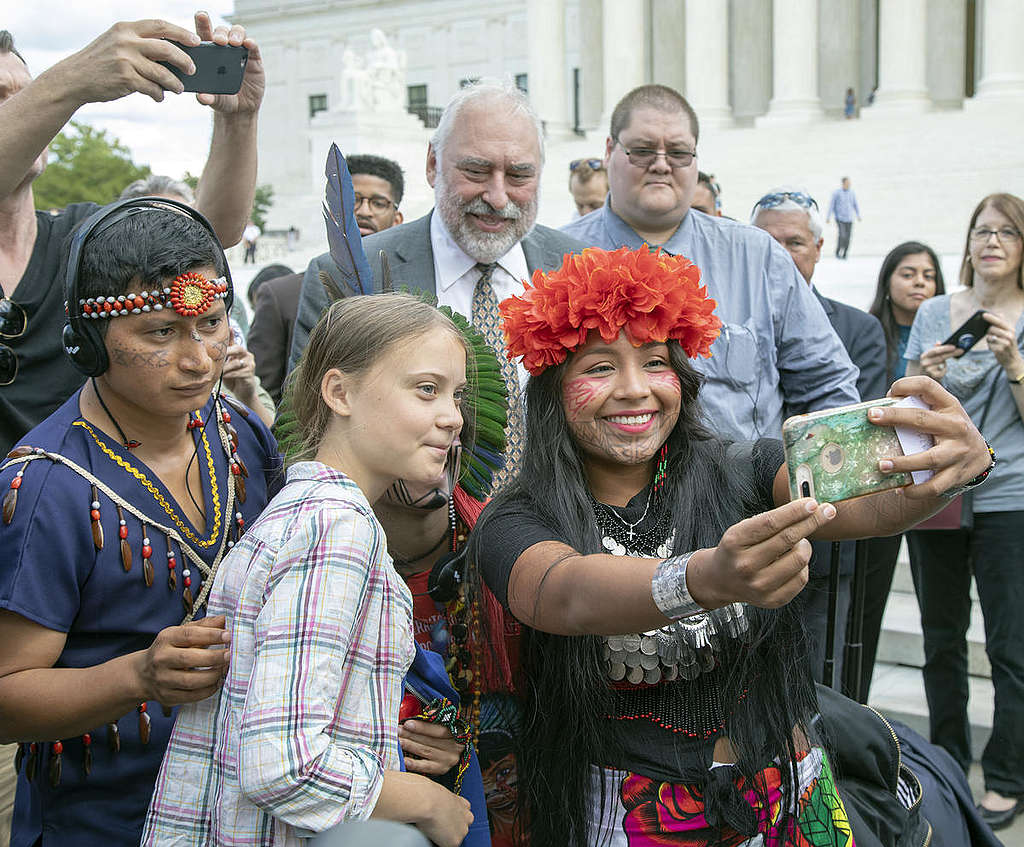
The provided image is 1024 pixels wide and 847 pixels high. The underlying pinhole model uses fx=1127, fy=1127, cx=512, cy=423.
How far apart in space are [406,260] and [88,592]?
2.06 m

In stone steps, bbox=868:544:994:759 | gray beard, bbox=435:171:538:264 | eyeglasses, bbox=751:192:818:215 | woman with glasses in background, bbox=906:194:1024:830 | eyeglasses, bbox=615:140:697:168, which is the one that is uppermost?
eyeglasses, bbox=615:140:697:168

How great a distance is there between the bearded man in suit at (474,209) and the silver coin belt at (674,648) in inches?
68.0

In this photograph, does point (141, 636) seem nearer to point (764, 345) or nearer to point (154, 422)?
point (154, 422)

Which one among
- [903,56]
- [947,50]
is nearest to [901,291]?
[903,56]

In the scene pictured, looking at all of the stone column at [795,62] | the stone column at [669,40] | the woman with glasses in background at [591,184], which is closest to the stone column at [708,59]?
the stone column at [795,62]

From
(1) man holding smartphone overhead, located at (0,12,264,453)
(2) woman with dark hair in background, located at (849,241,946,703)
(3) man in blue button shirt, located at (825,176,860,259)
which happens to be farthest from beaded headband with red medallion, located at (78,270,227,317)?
(3) man in blue button shirt, located at (825,176,860,259)

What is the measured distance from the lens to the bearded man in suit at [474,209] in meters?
3.86

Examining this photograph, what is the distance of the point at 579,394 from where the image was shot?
264cm

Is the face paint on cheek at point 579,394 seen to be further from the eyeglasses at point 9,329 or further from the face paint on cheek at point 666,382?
the eyeglasses at point 9,329

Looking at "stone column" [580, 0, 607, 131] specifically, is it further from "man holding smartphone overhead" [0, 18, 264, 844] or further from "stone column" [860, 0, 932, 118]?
"man holding smartphone overhead" [0, 18, 264, 844]

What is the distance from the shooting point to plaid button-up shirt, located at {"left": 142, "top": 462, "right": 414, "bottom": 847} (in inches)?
73.8

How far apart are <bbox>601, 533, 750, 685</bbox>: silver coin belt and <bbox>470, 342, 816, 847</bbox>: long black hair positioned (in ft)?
0.12

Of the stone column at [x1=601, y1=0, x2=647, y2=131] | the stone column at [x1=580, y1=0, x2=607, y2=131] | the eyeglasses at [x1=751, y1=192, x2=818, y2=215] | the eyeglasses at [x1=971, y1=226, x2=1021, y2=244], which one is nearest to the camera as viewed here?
the eyeglasses at [x1=971, y1=226, x2=1021, y2=244]

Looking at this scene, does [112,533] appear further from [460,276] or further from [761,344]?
[761,344]
